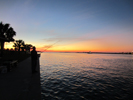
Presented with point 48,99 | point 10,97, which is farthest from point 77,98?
point 10,97

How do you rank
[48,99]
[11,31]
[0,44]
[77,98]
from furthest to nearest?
[11,31] < [0,44] < [77,98] < [48,99]

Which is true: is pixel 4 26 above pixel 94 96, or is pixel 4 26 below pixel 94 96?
above

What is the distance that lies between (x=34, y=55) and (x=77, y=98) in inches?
197

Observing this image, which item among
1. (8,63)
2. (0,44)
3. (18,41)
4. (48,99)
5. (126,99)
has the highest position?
(18,41)

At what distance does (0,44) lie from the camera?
60.1 feet

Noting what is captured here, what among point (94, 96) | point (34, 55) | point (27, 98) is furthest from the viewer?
point (34, 55)

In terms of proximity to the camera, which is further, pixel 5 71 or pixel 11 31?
pixel 11 31

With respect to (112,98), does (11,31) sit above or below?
above

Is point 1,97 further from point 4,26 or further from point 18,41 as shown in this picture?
point 18,41

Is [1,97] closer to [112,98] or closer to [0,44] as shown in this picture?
[112,98]

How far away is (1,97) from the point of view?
349 cm

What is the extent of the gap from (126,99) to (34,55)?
814 cm

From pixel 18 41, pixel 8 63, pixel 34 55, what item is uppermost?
pixel 18 41

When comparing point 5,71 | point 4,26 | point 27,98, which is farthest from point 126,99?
point 4,26
